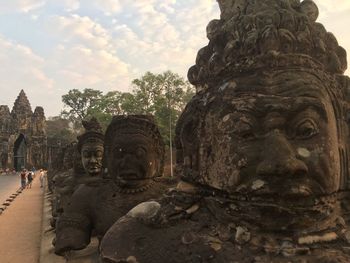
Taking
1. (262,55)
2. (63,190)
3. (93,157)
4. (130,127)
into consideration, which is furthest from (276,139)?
(63,190)

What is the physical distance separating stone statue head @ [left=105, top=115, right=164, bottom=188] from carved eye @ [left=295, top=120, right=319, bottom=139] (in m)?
2.82

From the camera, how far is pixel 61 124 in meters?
64.5

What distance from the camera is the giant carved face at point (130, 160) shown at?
4.88m

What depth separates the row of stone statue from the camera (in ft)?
7.39

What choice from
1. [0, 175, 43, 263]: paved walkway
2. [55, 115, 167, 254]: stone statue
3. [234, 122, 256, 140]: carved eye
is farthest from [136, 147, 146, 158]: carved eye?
[0, 175, 43, 263]: paved walkway

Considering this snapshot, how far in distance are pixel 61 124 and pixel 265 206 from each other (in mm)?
64661

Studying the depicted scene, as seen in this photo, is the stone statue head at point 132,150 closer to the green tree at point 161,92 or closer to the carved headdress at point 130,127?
the carved headdress at point 130,127

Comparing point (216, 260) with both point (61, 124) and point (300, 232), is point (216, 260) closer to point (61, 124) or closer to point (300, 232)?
point (300, 232)

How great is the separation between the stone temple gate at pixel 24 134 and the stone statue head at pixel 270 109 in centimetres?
3738

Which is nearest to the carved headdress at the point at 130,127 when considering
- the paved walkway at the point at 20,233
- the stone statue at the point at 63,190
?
the stone statue at the point at 63,190

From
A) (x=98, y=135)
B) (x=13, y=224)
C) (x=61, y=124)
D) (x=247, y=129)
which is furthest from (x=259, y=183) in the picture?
(x=61, y=124)

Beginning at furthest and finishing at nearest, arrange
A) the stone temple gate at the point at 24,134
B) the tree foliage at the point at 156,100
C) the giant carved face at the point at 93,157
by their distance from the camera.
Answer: the stone temple gate at the point at 24,134 → the tree foliage at the point at 156,100 → the giant carved face at the point at 93,157

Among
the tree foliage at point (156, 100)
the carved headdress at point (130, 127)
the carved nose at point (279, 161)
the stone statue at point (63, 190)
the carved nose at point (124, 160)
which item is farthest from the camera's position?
the tree foliage at point (156, 100)

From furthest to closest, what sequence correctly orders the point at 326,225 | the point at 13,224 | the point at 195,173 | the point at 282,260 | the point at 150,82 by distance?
the point at 150,82
the point at 13,224
the point at 195,173
the point at 326,225
the point at 282,260
